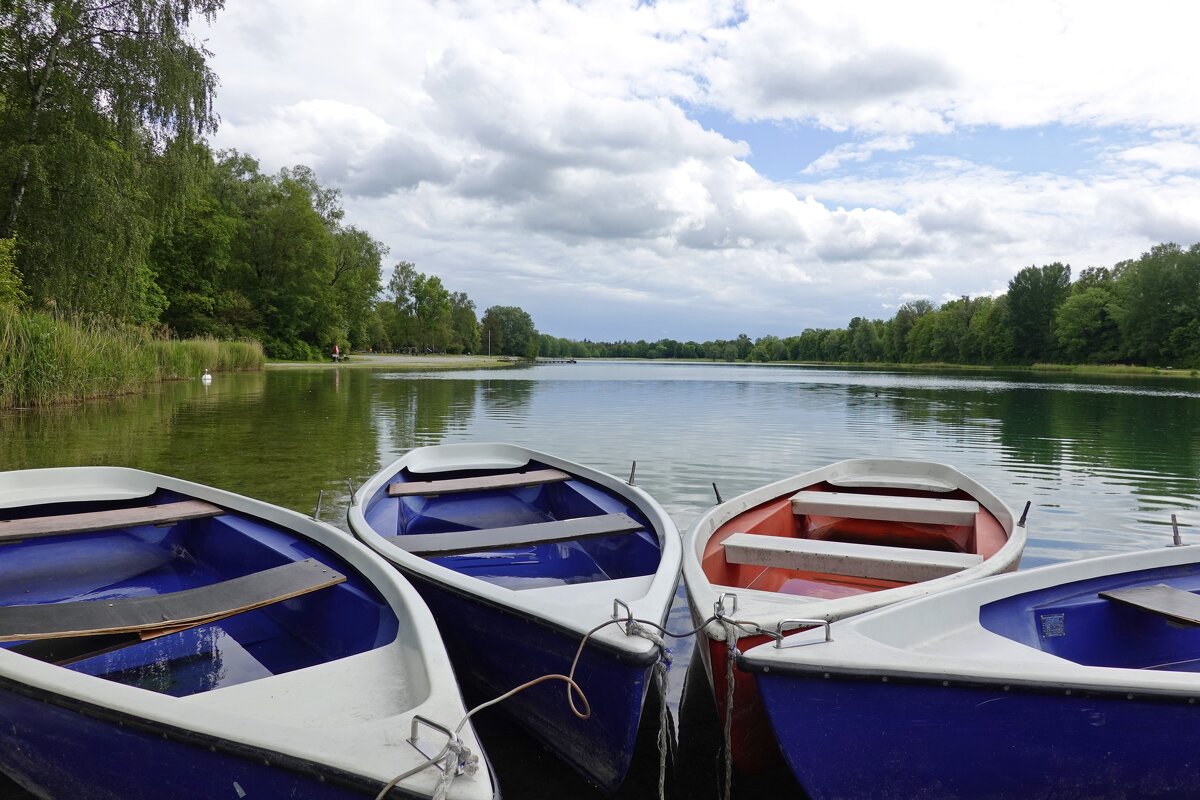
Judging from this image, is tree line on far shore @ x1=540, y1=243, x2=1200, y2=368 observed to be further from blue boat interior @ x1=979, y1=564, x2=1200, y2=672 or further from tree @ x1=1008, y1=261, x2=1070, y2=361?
blue boat interior @ x1=979, y1=564, x2=1200, y2=672

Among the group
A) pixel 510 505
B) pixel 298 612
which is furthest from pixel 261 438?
pixel 298 612

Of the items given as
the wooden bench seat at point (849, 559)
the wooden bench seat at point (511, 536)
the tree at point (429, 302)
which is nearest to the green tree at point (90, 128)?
the wooden bench seat at point (511, 536)

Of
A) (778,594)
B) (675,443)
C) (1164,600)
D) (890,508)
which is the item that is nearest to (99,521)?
(778,594)

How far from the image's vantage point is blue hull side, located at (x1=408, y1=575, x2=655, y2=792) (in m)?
2.79

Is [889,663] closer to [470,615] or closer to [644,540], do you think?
[470,615]

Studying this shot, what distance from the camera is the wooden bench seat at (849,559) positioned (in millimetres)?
4137

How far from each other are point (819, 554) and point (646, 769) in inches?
63.3

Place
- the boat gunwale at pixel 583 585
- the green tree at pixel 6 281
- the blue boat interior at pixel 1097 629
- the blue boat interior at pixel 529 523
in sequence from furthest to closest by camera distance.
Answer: the green tree at pixel 6 281 < the blue boat interior at pixel 529 523 < the blue boat interior at pixel 1097 629 < the boat gunwale at pixel 583 585

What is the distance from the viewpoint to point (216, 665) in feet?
11.7

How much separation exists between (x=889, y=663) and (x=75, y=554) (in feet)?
16.5

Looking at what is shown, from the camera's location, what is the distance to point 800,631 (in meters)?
2.81

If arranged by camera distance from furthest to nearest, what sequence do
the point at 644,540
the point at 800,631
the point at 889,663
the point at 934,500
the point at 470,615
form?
the point at 934,500, the point at 644,540, the point at 470,615, the point at 800,631, the point at 889,663

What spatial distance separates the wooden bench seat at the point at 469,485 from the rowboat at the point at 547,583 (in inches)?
0.4

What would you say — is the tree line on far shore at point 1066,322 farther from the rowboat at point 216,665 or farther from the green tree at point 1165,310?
the rowboat at point 216,665
